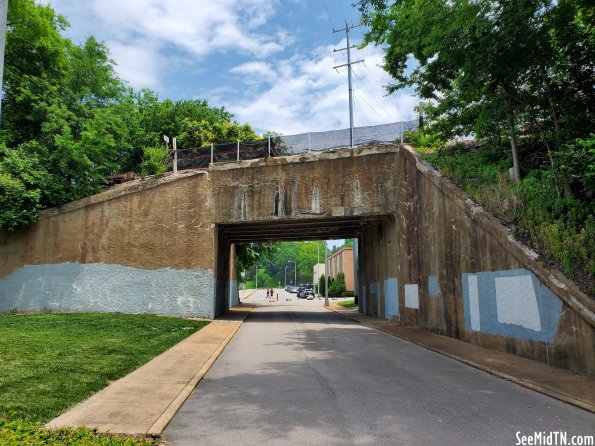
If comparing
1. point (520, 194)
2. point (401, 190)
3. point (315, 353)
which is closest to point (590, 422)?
point (315, 353)

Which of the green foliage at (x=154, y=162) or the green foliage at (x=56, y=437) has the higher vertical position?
the green foliage at (x=154, y=162)

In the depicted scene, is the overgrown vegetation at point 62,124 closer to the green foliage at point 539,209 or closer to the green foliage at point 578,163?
the green foliage at point 539,209

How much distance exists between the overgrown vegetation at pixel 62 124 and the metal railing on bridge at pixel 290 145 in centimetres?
570

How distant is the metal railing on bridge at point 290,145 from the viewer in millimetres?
23281

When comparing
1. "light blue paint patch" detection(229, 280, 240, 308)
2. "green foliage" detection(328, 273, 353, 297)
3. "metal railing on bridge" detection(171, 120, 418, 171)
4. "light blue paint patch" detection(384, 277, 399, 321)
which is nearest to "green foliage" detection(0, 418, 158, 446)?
"light blue paint patch" detection(384, 277, 399, 321)

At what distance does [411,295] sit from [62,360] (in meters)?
13.3

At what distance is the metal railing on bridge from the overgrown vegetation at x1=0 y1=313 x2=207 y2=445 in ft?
31.1

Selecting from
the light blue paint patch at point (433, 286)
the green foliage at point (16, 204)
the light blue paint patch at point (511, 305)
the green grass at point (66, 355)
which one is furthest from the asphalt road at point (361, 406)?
the green foliage at point (16, 204)

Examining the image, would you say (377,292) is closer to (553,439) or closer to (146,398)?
(146,398)

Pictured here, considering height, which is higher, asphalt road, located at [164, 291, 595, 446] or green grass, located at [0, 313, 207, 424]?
green grass, located at [0, 313, 207, 424]

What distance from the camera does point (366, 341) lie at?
46.9ft

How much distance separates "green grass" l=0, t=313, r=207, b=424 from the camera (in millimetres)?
6473

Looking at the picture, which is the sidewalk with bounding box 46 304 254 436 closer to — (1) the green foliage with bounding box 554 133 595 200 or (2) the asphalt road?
(2) the asphalt road

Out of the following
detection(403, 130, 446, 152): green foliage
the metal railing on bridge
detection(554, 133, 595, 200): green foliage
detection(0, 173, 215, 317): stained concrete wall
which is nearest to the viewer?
detection(554, 133, 595, 200): green foliage
